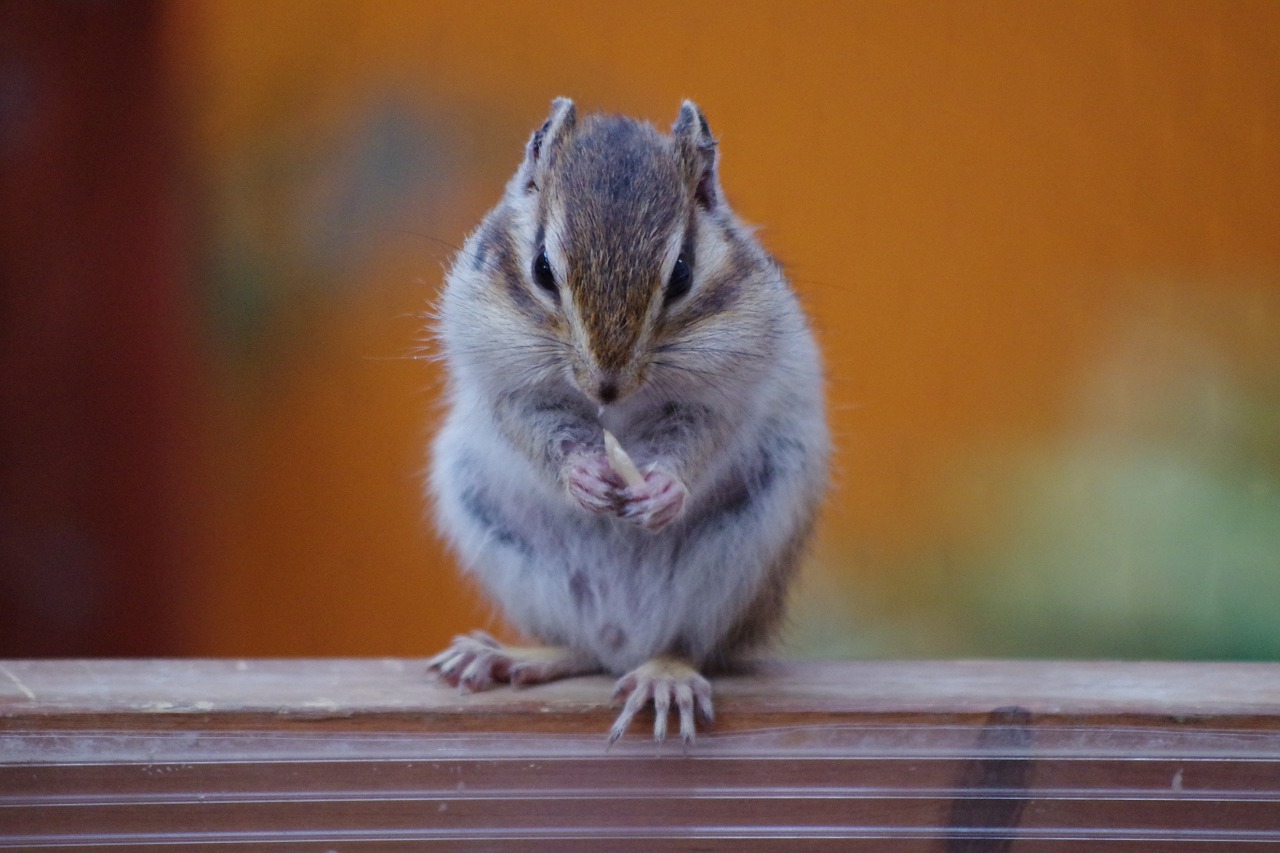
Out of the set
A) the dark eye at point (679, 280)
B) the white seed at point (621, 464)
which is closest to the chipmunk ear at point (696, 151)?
the dark eye at point (679, 280)

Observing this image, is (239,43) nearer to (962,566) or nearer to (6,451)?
(6,451)

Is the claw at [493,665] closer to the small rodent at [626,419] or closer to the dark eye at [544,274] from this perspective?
the small rodent at [626,419]

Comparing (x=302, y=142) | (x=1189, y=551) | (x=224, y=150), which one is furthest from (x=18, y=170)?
(x=1189, y=551)

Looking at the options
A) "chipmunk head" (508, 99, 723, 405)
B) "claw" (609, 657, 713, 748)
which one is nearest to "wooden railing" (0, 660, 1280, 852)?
"claw" (609, 657, 713, 748)

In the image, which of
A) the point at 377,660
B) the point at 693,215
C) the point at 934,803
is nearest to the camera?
the point at 934,803

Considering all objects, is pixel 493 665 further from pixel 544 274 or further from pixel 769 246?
pixel 769 246

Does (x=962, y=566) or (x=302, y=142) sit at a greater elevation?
(x=302, y=142)

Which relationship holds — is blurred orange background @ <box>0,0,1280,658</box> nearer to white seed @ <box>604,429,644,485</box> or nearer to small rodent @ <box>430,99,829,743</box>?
small rodent @ <box>430,99,829,743</box>
